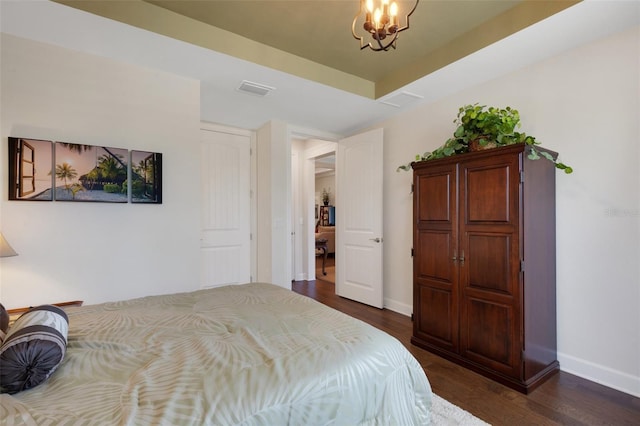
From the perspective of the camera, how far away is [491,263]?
2.20m

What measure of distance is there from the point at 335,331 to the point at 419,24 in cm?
240

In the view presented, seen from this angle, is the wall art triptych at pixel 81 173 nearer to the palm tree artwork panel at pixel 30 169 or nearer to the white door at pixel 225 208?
the palm tree artwork panel at pixel 30 169

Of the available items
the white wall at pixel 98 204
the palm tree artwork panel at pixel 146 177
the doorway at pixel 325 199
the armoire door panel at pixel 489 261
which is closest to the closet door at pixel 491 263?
the armoire door panel at pixel 489 261

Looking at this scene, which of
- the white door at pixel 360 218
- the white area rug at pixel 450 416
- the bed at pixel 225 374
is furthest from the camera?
the white door at pixel 360 218

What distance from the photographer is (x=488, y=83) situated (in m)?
2.82

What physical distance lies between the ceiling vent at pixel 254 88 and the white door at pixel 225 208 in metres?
1.18

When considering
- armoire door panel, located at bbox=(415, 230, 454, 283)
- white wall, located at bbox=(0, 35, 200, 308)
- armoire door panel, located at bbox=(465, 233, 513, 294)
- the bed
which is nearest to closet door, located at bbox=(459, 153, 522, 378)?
armoire door panel, located at bbox=(465, 233, 513, 294)

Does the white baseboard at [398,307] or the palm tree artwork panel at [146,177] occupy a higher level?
the palm tree artwork panel at [146,177]

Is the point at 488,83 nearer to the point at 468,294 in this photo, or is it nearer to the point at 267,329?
the point at 468,294

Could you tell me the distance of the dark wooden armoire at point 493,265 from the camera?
2.04 metres

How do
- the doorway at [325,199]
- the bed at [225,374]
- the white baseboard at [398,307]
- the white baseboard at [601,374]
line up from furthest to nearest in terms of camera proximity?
the doorway at [325,199]
the white baseboard at [398,307]
the white baseboard at [601,374]
the bed at [225,374]

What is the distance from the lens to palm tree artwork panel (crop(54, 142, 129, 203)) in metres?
2.20

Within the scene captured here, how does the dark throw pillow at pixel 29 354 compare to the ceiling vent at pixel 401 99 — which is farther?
the ceiling vent at pixel 401 99

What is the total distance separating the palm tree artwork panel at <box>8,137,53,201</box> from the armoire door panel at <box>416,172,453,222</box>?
9.79ft
